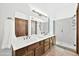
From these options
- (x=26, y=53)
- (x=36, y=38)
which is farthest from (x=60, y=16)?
→ (x=26, y=53)

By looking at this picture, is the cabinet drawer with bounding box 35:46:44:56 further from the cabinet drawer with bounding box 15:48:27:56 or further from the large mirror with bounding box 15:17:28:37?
the large mirror with bounding box 15:17:28:37

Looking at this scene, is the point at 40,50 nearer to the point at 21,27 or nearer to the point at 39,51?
the point at 39,51

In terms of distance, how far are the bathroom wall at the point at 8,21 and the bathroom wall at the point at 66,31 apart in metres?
0.56

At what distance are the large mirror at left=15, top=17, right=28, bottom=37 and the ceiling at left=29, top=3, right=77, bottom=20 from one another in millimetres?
309

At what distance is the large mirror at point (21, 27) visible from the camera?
1942 millimetres

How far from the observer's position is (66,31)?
6.60 feet

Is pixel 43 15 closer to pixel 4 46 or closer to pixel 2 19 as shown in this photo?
pixel 2 19

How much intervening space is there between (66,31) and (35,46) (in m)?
0.59

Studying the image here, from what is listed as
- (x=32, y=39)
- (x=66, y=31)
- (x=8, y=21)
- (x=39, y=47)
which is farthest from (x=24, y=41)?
(x=66, y=31)

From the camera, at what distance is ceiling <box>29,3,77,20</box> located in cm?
201

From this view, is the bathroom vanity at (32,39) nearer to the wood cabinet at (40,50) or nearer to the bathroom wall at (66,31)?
the wood cabinet at (40,50)

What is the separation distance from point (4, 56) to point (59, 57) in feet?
3.11

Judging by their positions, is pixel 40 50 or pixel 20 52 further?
pixel 40 50

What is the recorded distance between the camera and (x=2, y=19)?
1.98 m
